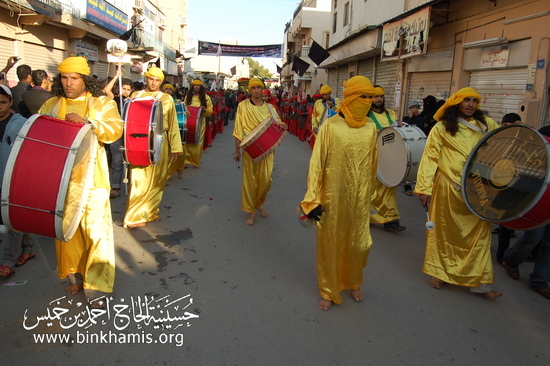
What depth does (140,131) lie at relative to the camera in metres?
4.74

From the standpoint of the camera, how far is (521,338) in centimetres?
325

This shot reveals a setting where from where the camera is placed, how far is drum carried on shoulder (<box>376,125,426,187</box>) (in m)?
5.08

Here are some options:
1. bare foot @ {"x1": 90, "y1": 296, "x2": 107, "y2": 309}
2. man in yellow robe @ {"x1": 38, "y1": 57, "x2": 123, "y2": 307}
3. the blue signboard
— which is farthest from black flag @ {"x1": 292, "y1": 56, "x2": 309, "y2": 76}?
bare foot @ {"x1": 90, "y1": 296, "x2": 107, "y2": 309}

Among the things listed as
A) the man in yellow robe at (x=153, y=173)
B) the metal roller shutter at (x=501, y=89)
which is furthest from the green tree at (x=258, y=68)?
the man in yellow robe at (x=153, y=173)

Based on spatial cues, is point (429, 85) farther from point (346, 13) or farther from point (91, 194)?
point (346, 13)

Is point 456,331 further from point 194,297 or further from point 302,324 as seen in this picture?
point 194,297

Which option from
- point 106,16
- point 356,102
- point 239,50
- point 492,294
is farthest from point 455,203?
point 239,50

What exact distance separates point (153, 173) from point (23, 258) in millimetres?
1798

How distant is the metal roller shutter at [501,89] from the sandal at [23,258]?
27.4 ft

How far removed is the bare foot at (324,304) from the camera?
3502mm

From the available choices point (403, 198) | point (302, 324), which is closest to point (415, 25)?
point (403, 198)

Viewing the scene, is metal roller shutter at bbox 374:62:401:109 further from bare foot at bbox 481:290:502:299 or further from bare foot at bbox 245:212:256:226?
bare foot at bbox 481:290:502:299

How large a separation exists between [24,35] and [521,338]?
15108mm

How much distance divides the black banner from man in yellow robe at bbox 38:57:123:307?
3568cm
